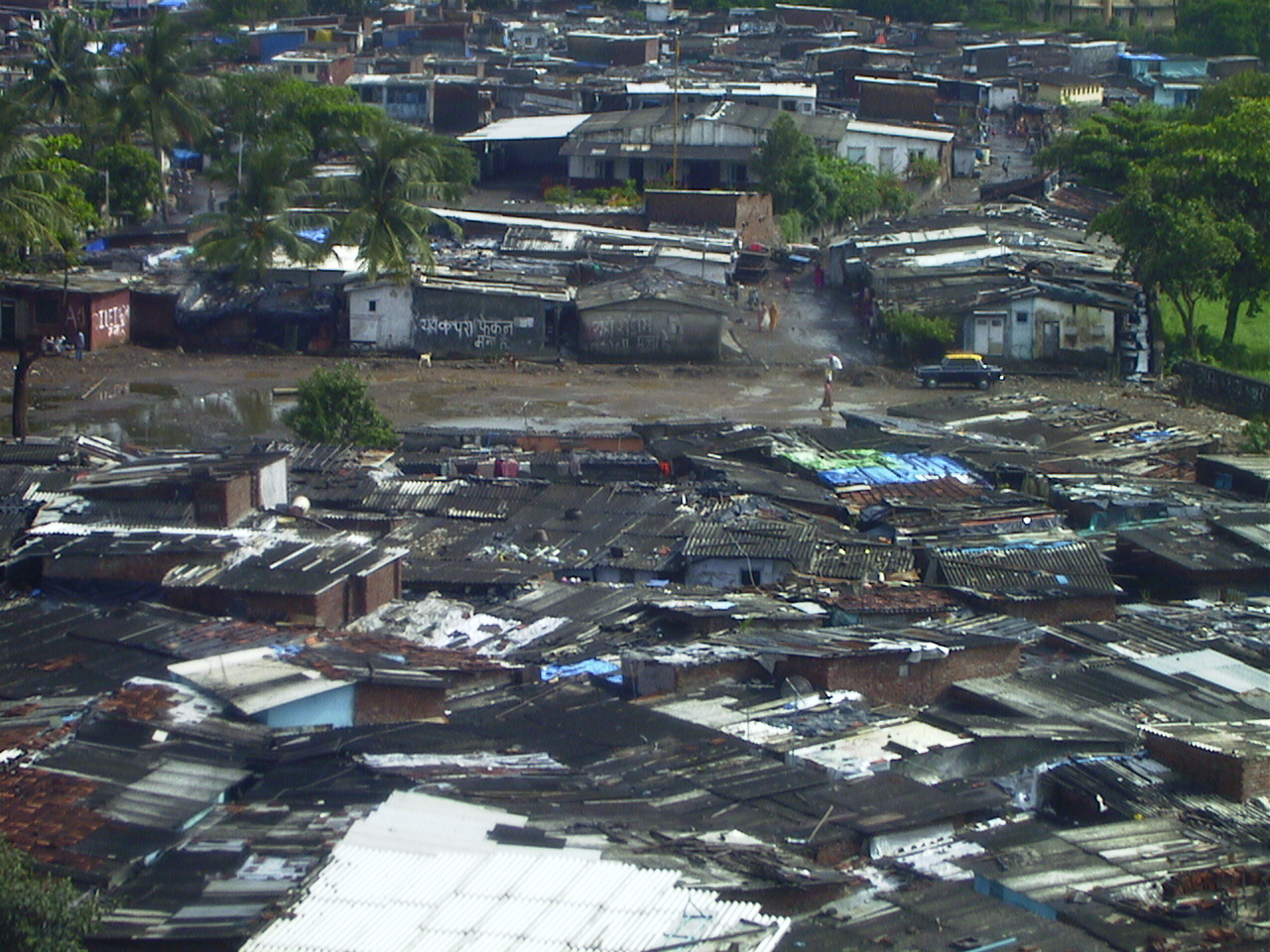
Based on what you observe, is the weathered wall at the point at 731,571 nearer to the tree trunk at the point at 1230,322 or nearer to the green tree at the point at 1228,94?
the tree trunk at the point at 1230,322

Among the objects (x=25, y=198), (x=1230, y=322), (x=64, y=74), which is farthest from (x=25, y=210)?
(x=1230, y=322)

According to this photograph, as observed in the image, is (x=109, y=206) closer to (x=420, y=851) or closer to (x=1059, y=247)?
(x=1059, y=247)

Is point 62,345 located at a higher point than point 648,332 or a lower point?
lower

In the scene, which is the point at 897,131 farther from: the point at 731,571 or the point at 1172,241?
the point at 731,571

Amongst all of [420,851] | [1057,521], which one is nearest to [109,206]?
[1057,521]

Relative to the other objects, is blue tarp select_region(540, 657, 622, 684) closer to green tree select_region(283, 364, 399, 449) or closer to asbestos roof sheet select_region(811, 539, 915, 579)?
asbestos roof sheet select_region(811, 539, 915, 579)
